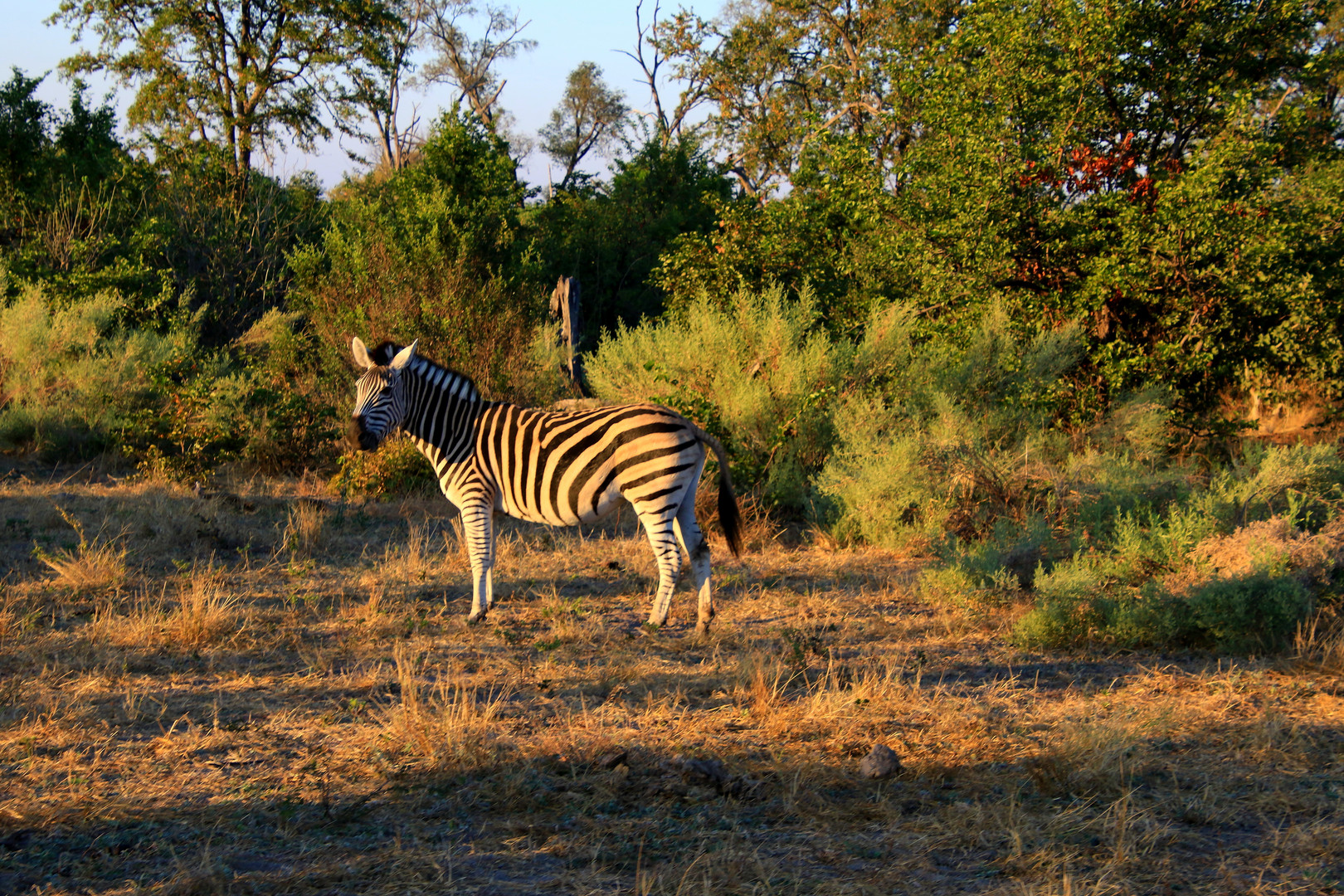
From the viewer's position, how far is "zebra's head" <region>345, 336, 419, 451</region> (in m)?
6.52

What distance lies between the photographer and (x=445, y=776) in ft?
13.0

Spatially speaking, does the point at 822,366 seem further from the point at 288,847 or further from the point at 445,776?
the point at 288,847

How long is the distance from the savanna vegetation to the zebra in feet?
1.93

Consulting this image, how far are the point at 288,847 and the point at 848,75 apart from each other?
21867mm

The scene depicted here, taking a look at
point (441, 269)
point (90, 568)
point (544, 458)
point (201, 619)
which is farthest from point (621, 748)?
point (441, 269)

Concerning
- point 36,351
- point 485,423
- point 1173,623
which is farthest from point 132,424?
point 1173,623

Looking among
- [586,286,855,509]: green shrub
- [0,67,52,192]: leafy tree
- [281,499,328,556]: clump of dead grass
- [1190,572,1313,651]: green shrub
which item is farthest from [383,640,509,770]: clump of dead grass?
[0,67,52,192]: leafy tree

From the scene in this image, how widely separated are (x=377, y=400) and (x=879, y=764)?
13.4 feet

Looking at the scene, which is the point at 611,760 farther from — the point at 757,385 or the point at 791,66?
the point at 791,66

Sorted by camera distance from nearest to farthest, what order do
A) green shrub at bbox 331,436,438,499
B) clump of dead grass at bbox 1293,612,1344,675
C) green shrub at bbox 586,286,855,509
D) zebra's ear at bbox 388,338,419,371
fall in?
clump of dead grass at bbox 1293,612,1344,675
zebra's ear at bbox 388,338,419,371
green shrub at bbox 586,286,855,509
green shrub at bbox 331,436,438,499

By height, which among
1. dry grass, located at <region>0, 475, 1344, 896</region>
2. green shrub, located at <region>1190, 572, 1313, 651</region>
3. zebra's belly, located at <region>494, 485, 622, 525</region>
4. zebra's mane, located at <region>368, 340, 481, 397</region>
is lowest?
dry grass, located at <region>0, 475, 1344, 896</region>

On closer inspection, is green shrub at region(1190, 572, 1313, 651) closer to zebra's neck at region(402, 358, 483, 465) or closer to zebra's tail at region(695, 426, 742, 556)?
zebra's tail at region(695, 426, 742, 556)

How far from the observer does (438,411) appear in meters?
6.82

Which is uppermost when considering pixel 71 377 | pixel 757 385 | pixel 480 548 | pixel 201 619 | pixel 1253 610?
pixel 71 377
